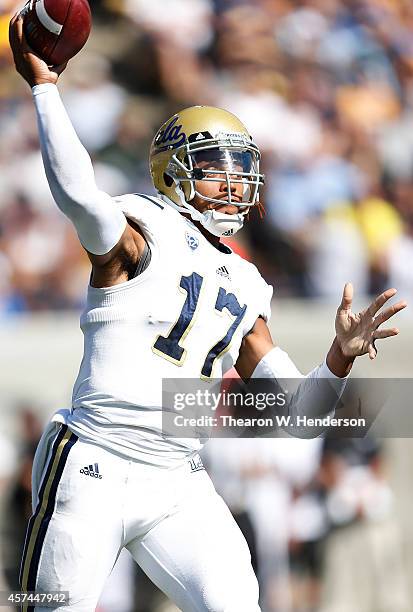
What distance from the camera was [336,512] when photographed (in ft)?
19.4

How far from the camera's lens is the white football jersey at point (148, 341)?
3.11m

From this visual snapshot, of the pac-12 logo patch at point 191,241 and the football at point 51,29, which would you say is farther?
the pac-12 logo patch at point 191,241

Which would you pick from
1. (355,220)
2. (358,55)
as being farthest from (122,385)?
(358,55)

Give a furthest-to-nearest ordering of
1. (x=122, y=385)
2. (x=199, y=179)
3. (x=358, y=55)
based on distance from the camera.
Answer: (x=358, y=55) → (x=199, y=179) → (x=122, y=385)

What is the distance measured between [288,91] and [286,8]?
2.43 ft

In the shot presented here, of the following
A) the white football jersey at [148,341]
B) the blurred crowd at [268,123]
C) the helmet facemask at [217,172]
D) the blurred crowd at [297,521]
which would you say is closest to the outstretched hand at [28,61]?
the white football jersey at [148,341]

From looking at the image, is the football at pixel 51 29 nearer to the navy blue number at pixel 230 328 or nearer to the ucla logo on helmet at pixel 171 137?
the ucla logo on helmet at pixel 171 137

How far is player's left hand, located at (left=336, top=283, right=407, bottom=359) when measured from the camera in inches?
127

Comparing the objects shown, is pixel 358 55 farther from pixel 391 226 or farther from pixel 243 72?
pixel 391 226

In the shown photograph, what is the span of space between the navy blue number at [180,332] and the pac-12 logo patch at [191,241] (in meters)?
0.11

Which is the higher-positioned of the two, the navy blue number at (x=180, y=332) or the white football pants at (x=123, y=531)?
the navy blue number at (x=180, y=332)

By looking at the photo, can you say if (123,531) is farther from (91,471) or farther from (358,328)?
(358,328)

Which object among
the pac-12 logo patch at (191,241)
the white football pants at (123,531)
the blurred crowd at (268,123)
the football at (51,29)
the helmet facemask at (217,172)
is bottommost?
the white football pants at (123,531)

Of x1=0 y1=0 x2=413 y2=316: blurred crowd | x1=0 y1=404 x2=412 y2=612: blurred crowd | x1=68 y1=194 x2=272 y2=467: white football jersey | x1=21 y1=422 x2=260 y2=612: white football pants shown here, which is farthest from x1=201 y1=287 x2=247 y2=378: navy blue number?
x1=0 y1=0 x2=413 y2=316: blurred crowd
